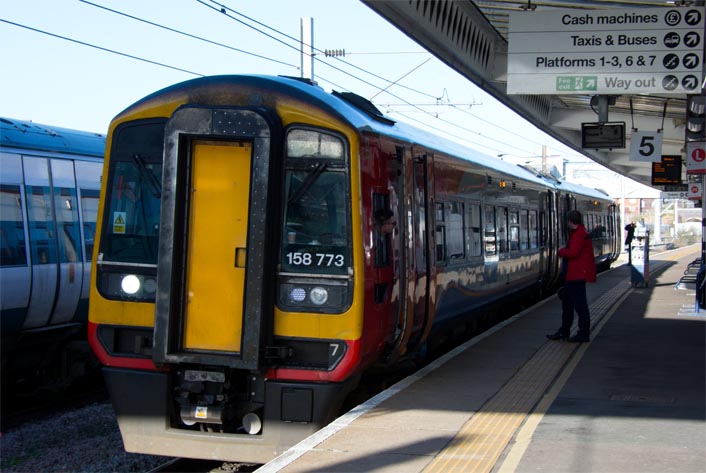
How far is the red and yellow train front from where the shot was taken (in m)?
6.89

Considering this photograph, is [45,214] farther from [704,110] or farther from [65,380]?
[704,110]

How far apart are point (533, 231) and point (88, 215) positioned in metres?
8.78

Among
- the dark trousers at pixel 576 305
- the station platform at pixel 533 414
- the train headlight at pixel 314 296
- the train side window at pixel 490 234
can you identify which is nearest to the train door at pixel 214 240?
the train headlight at pixel 314 296

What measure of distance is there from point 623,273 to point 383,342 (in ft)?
80.9

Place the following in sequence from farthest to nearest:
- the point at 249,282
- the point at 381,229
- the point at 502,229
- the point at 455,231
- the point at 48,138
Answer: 1. the point at 502,229
2. the point at 455,231
3. the point at 48,138
4. the point at 381,229
5. the point at 249,282

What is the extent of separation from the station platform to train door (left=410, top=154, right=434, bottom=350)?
2.10 feet

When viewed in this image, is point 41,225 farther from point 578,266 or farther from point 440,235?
point 578,266

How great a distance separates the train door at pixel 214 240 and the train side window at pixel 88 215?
4.09 meters

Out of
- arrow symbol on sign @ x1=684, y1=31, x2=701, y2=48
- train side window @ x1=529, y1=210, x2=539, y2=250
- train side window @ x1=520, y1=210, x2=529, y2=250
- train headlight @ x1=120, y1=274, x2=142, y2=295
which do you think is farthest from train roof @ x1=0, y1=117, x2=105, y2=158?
train side window @ x1=529, y1=210, x2=539, y2=250

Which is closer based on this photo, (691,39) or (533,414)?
(533,414)

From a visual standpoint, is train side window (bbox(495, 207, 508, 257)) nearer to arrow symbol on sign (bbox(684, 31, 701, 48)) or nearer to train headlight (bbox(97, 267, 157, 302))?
arrow symbol on sign (bbox(684, 31, 701, 48))

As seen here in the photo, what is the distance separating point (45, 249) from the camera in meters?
10.0

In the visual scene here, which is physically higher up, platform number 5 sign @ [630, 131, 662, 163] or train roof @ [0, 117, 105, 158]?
platform number 5 sign @ [630, 131, 662, 163]

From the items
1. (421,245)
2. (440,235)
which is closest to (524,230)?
(440,235)
